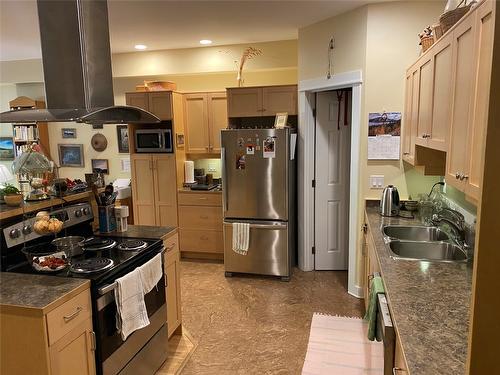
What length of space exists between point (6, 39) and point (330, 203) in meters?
4.16

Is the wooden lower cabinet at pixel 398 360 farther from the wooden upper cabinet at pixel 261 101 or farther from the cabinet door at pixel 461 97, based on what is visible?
the wooden upper cabinet at pixel 261 101

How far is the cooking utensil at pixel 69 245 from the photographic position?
2.20 m

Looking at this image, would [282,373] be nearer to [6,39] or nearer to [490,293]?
[490,293]

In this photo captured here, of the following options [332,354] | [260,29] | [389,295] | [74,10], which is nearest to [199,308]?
[332,354]

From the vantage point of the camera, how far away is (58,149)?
19.8 ft

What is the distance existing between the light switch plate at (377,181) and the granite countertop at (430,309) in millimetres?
1207

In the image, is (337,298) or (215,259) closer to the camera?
(337,298)

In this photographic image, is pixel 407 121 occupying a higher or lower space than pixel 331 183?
higher

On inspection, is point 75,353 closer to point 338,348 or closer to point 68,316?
point 68,316

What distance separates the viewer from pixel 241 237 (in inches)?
162

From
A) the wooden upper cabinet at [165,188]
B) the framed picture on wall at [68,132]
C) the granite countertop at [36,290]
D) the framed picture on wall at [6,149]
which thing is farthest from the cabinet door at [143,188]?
the granite countertop at [36,290]

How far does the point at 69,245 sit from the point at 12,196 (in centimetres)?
43

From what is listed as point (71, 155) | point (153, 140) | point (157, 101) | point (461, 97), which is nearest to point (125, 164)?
point (71, 155)

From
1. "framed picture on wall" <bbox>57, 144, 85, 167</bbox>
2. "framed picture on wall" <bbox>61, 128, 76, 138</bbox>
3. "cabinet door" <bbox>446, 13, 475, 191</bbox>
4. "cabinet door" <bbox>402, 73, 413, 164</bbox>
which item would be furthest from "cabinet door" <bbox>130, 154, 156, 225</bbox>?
"cabinet door" <bbox>446, 13, 475, 191</bbox>
